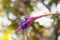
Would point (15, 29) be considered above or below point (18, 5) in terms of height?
below

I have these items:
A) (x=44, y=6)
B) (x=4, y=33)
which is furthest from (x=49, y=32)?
(x=4, y=33)

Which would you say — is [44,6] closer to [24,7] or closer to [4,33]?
[24,7]

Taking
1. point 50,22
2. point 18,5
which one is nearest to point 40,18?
point 50,22

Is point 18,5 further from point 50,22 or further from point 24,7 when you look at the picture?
point 50,22

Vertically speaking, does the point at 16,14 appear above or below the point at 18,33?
above

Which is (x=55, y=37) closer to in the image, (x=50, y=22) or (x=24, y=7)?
(x=50, y=22)
